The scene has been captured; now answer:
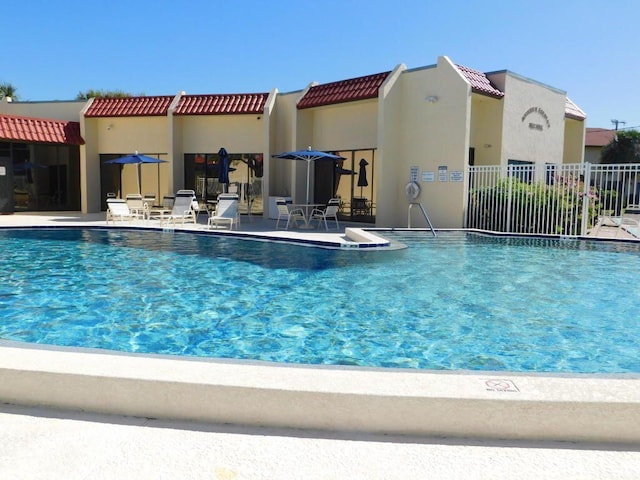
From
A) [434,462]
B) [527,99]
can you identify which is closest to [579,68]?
[527,99]

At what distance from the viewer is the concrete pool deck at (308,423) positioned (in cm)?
223

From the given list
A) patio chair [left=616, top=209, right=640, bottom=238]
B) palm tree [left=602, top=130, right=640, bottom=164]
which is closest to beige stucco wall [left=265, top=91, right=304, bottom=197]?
patio chair [left=616, top=209, right=640, bottom=238]

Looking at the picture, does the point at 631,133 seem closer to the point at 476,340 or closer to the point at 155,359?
the point at 476,340

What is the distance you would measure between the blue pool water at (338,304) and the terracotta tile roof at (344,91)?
6318mm

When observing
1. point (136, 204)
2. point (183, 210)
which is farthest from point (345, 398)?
point (136, 204)

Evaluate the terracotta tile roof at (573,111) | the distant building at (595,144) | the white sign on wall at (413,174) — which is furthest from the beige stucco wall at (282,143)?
the distant building at (595,144)

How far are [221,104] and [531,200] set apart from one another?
11087 millimetres

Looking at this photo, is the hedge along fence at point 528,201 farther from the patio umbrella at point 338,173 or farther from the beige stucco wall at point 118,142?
the beige stucco wall at point 118,142

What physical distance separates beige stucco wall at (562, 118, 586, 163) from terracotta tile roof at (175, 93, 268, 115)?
41.2 feet

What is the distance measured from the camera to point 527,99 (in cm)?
1631

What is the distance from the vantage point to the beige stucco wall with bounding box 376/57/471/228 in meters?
14.2

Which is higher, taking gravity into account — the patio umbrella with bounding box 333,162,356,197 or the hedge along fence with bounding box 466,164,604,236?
the patio umbrella with bounding box 333,162,356,197

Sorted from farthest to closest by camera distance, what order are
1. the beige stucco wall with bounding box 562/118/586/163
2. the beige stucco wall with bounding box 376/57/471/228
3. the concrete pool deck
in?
the beige stucco wall with bounding box 562/118/586/163, the beige stucco wall with bounding box 376/57/471/228, the concrete pool deck

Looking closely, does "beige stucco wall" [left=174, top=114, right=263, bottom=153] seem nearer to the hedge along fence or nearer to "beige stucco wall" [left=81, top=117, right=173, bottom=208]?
"beige stucco wall" [left=81, top=117, right=173, bottom=208]
